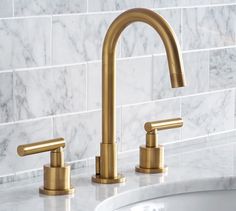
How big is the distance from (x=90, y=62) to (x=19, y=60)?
0.59 feet

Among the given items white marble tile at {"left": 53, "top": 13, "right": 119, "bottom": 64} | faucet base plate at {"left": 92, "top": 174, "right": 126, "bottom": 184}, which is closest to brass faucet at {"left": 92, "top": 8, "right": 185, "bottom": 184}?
faucet base plate at {"left": 92, "top": 174, "right": 126, "bottom": 184}

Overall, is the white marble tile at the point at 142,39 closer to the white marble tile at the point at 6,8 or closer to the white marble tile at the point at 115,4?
the white marble tile at the point at 115,4

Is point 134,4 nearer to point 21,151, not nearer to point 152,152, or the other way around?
point 152,152

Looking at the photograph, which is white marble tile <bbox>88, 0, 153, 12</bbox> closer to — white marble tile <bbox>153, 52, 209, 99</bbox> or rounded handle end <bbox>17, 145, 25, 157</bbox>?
white marble tile <bbox>153, 52, 209, 99</bbox>

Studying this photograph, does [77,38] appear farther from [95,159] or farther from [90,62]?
[95,159]

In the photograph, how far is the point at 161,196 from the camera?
1.53m

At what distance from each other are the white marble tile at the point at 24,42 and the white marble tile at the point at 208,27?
403 mm

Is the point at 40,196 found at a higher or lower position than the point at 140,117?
lower

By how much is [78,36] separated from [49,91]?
0.13 metres

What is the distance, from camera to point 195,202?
158cm

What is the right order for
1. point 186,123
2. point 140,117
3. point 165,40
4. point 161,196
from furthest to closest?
point 186,123 < point 140,117 < point 161,196 < point 165,40

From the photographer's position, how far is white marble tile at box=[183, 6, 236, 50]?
1.82 m

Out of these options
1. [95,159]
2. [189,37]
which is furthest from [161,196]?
[189,37]

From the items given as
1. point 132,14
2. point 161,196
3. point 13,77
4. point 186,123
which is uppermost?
point 132,14
